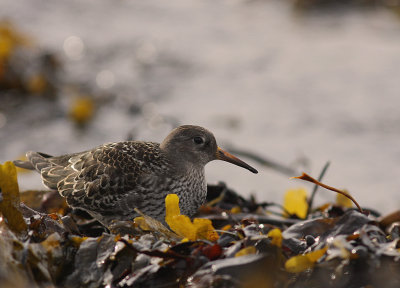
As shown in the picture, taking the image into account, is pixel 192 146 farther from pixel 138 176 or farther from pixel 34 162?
pixel 34 162

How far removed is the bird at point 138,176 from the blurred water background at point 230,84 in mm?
1144

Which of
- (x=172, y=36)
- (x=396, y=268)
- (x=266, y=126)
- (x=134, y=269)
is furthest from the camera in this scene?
(x=172, y=36)

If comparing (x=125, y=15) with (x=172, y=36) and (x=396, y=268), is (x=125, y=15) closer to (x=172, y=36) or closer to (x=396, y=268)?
(x=172, y=36)

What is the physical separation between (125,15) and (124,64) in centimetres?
160

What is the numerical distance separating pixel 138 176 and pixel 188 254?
3.79 ft

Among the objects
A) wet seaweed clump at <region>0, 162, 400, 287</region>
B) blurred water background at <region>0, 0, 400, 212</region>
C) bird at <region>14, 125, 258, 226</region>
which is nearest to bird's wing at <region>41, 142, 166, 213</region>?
bird at <region>14, 125, 258, 226</region>

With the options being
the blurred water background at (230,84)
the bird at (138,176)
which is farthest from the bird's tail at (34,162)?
the blurred water background at (230,84)

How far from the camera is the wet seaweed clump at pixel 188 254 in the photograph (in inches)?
91.0

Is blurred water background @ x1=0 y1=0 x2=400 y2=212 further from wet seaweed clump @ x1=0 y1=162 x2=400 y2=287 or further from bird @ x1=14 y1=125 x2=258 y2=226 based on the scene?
wet seaweed clump @ x1=0 y1=162 x2=400 y2=287

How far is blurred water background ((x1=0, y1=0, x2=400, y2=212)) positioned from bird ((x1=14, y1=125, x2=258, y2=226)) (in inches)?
45.0

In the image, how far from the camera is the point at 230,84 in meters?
7.25

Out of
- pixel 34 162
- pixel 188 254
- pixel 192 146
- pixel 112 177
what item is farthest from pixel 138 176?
pixel 188 254

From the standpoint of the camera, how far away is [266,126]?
643 centimetres

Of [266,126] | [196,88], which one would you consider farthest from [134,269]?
[196,88]
